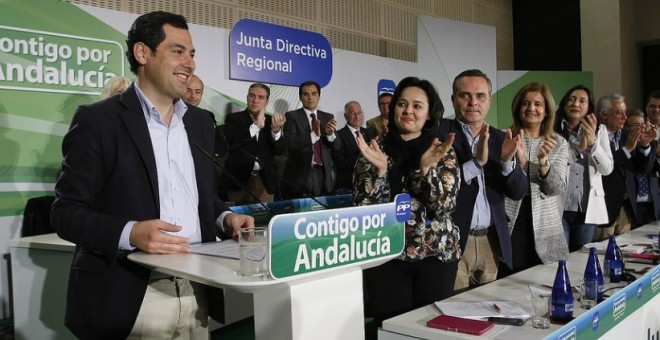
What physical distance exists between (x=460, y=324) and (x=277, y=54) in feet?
12.2

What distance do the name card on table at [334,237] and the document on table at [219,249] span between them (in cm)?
22

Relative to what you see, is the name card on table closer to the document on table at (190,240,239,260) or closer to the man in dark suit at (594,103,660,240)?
the document on table at (190,240,239,260)

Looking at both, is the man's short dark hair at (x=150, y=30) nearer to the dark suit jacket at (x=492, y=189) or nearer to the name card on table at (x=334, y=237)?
the name card on table at (x=334, y=237)

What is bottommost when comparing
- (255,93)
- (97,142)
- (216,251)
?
(216,251)

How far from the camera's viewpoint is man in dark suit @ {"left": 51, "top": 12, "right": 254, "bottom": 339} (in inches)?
49.5

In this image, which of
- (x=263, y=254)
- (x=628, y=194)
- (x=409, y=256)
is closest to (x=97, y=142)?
(x=263, y=254)

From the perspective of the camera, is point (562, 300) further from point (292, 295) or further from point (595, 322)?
point (292, 295)

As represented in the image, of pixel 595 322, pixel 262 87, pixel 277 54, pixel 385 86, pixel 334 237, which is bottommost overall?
pixel 595 322

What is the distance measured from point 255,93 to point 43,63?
162 cm

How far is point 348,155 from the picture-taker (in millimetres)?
5309

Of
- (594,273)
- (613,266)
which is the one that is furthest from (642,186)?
(594,273)

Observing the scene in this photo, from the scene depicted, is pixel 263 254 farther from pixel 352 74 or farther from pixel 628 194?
pixel 352 74

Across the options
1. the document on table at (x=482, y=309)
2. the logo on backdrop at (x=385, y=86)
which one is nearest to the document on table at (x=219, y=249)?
the document on table at (x=482, y=309)

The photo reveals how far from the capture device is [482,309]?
1.69 meters
